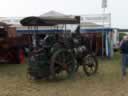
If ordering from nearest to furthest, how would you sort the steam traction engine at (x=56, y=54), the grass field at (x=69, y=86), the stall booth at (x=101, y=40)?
the grass field at (x=69, y=86) < the steam traction engine at (x=56, y=54) < the stall booth at (x=101, y=40)

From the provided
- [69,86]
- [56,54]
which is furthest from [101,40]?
[69,86]

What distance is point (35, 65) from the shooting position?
8.91 metres

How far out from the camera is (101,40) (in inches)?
711

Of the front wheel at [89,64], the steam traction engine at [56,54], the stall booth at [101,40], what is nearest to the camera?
the steam traction engine at [56,54]

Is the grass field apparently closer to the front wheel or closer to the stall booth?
the front wheel

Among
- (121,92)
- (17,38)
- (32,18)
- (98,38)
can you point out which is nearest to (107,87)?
(121,92)

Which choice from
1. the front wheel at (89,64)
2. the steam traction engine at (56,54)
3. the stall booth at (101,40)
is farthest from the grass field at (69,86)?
the stall booth at (101,40)

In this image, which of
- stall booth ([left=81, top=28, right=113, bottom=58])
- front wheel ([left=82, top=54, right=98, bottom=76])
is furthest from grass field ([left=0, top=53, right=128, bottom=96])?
stall booth ([left=81, top=28, right=113, bottom=58])

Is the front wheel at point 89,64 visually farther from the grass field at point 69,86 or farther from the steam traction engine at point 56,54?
the grass field at point 69,86

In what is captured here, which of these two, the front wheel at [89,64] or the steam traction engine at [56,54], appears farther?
the front wheel at [89,64]

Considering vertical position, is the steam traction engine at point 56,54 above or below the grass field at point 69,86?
above

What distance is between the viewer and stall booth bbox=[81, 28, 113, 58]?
17562 mm

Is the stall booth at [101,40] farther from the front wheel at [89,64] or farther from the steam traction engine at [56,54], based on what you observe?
the steam traction engine at [56,54]

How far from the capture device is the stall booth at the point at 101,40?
17562mm
